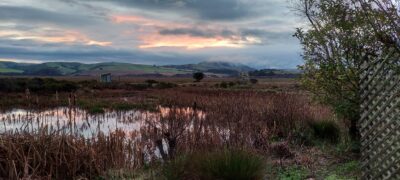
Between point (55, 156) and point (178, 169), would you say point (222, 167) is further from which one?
point (55, 156)

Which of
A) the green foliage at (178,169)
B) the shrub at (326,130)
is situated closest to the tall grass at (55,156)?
the green foliage at (178,169)

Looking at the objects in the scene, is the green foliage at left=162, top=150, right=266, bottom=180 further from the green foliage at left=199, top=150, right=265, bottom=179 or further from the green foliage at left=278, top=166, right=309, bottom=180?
the green foliage at left=278, top=166, right=309, bottom=180

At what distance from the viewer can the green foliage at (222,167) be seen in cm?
730

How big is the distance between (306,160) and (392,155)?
3.23 meters

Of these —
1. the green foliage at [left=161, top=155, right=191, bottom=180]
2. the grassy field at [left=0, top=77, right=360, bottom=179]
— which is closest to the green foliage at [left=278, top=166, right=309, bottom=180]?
the grassy field at [left=0, top=77, right=360, bottom=179]

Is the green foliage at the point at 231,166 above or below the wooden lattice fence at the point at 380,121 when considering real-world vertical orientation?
below

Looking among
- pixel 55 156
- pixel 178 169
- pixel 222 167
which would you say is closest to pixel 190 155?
pixel 178 169

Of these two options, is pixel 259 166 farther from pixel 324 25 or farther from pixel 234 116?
pixel 234 116

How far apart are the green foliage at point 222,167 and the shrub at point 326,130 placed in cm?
694

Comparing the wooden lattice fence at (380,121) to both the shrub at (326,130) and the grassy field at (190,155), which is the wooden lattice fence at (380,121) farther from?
the shrub at (326,130)

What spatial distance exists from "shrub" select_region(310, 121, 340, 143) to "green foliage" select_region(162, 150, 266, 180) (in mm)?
6937

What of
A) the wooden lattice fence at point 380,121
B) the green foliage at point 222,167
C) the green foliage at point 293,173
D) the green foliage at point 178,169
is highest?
the wooden lattice fence at point 380,121

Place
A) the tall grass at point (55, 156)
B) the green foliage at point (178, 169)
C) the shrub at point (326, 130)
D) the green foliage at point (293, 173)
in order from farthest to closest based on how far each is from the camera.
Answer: the shrub at point (326, 130)
the tall grass at point (55, 156)
the green foliage at point (293, 173)
the green foliage at point (178, 169)

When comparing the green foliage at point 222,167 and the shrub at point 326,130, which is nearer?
the green foliage at point 222,167
